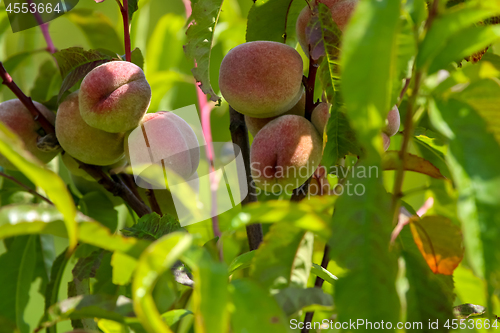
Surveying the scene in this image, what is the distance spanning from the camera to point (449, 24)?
0.29m

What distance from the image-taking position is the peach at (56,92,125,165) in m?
0.64

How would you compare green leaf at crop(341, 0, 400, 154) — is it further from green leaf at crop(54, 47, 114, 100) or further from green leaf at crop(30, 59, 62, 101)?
green leaf at crop(30, 59, 62, 101)

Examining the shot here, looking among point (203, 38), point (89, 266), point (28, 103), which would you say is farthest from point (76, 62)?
point (89, 266)

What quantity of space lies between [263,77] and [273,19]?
0.45 feet

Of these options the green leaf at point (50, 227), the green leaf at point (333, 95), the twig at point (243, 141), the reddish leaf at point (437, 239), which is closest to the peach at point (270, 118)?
the twig at point (243, 141)

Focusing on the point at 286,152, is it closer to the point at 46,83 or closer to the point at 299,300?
the point at 299,300

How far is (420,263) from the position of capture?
0.38 m

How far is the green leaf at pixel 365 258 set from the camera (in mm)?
283

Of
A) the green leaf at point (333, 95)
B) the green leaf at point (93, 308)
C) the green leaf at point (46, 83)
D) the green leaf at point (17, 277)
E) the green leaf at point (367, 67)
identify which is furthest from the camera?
the green leaf at point (46, 83)

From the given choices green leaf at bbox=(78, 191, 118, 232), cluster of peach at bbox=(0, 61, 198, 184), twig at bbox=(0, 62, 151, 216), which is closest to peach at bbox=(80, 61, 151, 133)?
cluster of peach at bbox=(0, 61, 198, 184)

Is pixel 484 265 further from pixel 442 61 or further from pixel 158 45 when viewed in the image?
pixel 158 45

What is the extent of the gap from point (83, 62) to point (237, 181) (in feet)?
0.96

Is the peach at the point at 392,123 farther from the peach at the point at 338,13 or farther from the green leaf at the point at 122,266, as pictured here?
the green leaf at the point at 122,266

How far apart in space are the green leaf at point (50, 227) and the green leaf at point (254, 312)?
0.08 metres
